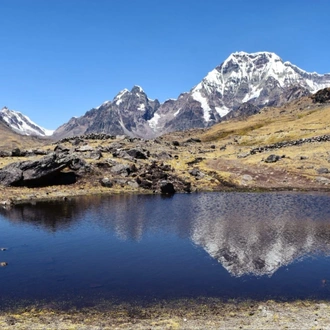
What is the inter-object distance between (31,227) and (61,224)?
4161mm

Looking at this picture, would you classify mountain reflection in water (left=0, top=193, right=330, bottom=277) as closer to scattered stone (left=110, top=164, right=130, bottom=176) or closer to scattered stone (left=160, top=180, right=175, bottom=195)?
scattered stone (left=160, top=180, right=175, bottom=195)

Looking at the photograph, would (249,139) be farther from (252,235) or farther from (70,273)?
(70,273)

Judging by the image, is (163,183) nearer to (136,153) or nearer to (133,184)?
(133,184)

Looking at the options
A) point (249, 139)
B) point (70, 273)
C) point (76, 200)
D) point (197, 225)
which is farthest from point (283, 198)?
point (249, 139)

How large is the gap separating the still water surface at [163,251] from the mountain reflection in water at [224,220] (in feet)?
0.49

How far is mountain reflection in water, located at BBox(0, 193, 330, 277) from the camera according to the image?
42375mm

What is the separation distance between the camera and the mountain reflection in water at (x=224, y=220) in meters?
42.4

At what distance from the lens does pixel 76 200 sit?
2950 inches

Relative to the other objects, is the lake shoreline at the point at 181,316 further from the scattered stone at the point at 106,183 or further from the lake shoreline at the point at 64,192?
the scattered stone at the point at 106,183

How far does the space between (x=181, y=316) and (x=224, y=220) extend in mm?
33068

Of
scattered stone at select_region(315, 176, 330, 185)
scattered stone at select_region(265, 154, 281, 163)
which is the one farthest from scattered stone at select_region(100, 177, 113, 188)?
scattered stone at select_region(315, 176, 330, 185)

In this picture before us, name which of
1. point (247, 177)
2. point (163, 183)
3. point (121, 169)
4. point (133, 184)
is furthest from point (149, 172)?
point (247, 177)

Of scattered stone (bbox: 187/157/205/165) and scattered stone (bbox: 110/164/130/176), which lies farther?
scattered stone (bbox: 187/157/205/165)

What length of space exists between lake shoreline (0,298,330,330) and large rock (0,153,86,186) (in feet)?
185
